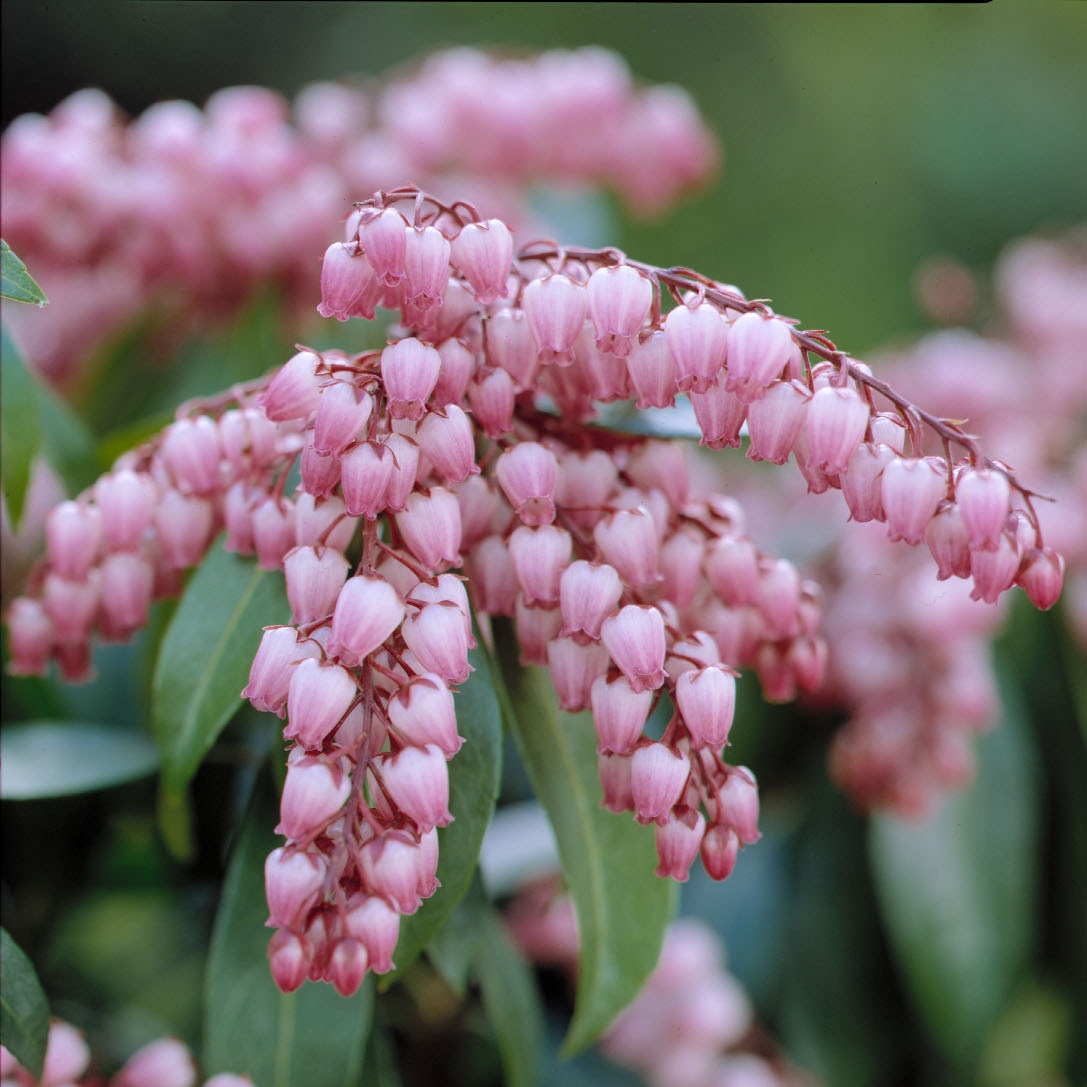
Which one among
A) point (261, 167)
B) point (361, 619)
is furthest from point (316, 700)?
point (261, 167)

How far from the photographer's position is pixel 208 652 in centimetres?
48

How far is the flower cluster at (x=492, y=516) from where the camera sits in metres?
0.36

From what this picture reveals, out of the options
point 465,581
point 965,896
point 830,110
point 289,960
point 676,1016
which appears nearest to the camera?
point 289,960

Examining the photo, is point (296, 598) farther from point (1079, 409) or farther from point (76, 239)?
point (1079, 409)

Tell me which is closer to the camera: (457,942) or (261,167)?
(457,942)

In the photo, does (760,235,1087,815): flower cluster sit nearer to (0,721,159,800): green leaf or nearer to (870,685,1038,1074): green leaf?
(870,685,1038,1074): green leaf

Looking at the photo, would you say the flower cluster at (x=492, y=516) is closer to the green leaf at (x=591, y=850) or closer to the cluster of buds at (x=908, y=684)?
the green leaf at (x=591, y=850)

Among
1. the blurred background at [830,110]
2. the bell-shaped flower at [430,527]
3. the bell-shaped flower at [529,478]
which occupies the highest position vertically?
the blurred background at [830,110]

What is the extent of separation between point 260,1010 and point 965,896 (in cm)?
59

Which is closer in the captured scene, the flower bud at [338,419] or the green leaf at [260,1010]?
the flower bud at [338,419]

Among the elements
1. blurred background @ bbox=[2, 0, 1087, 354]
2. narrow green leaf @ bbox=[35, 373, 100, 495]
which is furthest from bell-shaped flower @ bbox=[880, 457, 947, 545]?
blurred background @ bbox=[2, 0, 1087, 354]

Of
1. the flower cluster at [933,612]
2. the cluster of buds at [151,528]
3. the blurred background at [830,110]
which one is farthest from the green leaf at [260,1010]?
the blurred background at [830,110]

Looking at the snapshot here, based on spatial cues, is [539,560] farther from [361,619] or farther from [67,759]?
[67,759]

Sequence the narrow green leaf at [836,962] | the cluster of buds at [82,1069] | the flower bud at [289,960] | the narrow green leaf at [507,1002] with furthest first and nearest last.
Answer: the narrow green leaf at [836,962]
the narrow green leaf at [507,1002]
the cluster of buds at [82,1069]
the flower bud at [289,960]
